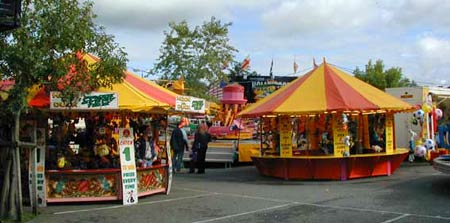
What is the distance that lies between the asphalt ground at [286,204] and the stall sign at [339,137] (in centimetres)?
94

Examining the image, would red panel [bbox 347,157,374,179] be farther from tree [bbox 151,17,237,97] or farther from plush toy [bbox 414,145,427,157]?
tree [bbox 151,17,237,97]

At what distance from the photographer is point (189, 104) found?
13.7 meters

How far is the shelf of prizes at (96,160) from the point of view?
1210 cm

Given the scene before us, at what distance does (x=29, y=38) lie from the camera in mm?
9930

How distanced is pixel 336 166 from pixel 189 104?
5315mm

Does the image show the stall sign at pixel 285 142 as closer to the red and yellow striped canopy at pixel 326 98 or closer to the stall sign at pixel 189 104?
the red and yellow striped canopy at pixel 326 98

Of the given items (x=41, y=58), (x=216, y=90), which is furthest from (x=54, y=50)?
(x=216, y=90)

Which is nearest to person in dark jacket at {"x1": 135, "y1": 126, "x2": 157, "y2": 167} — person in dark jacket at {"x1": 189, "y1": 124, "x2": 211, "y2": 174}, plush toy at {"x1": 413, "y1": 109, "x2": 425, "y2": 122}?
person in dark jacket at {"x1": 189, "y1": 124, "x2": 211, "y2": 174}

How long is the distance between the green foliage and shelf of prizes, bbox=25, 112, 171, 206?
6.19ft

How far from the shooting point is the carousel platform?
16.4 metres

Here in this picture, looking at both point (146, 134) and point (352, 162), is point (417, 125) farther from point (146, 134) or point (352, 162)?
point (146, 134)

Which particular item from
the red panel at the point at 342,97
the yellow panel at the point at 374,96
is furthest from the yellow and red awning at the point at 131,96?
the yellow panel at the point at 374,96

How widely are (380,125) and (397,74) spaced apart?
40.0 meters

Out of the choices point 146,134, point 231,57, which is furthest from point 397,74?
point 146,134
